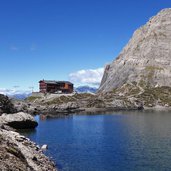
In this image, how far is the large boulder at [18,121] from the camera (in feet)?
432

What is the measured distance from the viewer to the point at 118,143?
11000cm

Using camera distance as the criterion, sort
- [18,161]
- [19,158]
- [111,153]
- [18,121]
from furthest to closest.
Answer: [18,121] < [111,153] < [19,158] < [18,161]

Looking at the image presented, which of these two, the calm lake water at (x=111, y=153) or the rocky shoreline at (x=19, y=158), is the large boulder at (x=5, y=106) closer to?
the calm lake water at (x=111, y=153)

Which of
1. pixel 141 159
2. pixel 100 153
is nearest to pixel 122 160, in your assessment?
pixel 141 159

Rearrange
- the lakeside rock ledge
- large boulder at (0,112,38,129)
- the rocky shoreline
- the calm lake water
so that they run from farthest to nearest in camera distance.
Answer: large boulder at (0,112,38,129) → the calm lake water → the rocky shoreline → the lakeside rock ledge

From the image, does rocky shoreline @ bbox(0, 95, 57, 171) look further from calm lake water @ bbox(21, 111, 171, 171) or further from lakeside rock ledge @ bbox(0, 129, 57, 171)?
calm lake water @ bbox(21, 111, 171, 171)

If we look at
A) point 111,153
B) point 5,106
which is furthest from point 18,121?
point 5,106

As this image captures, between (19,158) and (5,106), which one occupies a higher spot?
(5,106)

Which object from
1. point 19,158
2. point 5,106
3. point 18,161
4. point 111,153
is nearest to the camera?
point 18,161

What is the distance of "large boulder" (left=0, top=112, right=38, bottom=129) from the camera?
131625 millimetres

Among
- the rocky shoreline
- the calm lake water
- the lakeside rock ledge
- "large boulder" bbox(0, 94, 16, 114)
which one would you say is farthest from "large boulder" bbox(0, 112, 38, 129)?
the lakeside rock ledge

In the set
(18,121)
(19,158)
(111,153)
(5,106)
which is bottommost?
(111,153)

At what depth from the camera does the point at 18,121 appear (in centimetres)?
13525

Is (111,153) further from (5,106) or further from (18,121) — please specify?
(5,106)
